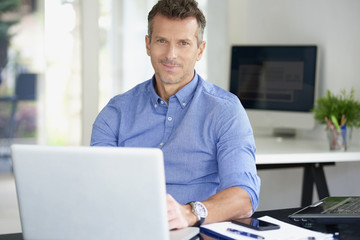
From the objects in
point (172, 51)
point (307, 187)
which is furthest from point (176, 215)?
point (307, 187)

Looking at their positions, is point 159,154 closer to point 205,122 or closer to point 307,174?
point 205,122

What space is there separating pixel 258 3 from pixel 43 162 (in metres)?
2.71

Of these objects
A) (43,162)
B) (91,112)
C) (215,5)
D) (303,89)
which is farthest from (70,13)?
(43,162)

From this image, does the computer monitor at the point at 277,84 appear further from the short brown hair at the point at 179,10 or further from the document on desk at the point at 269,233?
the document on desk at the point at 269,233

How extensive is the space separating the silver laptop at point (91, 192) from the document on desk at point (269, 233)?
0.78ft

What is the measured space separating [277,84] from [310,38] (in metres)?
0.35

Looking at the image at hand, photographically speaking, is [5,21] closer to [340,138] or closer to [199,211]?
[340,138]

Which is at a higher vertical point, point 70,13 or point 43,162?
point 70,13

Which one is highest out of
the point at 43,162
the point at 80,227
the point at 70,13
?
the point at 70,13

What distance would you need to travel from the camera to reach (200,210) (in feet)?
4.41

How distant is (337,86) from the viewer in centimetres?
298

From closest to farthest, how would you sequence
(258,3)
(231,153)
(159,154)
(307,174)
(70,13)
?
(159,154) → (231,153) → (307,174) → (70,13) → (258,3)

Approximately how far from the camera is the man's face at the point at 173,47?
Answer: 5.70 ft

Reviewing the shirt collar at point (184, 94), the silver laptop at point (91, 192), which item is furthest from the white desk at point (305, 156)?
the silver laptop at point (91, 192)
